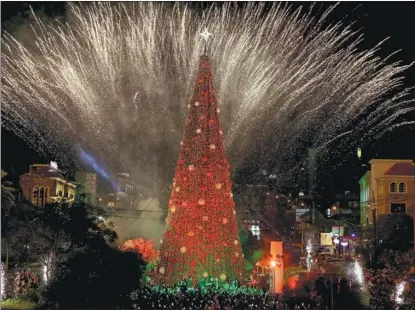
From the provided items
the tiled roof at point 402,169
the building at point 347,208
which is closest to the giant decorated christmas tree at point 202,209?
the tiled roof at point 402,169

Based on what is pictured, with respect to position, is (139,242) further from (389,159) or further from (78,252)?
(389,159)

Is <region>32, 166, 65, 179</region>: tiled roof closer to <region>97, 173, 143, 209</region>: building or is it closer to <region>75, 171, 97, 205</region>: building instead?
<region>75, 171, 97, 205</region>: building

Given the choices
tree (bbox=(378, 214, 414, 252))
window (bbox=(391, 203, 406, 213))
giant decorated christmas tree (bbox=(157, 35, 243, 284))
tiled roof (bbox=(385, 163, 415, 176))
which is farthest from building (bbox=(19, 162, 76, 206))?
giant decorated christmas tree (bbox=(157, 35, 243, 284))

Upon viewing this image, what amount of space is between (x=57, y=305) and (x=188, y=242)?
6.04 metres

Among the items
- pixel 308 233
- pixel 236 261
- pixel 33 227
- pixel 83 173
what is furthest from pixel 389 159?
pixel 33 227

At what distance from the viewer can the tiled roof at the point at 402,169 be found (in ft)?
190

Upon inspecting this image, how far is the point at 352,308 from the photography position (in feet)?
69.1

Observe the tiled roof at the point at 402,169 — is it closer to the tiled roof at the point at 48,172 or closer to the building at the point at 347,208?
the building at the point at 347,208

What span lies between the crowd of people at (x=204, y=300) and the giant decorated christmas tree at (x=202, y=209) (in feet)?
3.90

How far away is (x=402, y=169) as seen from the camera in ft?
192

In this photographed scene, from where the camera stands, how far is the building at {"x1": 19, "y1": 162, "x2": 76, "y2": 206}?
61.2 metres

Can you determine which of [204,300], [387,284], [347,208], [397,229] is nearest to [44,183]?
[347,208]

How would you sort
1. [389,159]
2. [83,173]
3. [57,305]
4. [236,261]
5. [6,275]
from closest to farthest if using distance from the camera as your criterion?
1. [57,305]
2. [6,275]
3. [236,261]
4. [389,159]
5. [83,173]

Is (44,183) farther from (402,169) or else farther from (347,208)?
(402,169)
